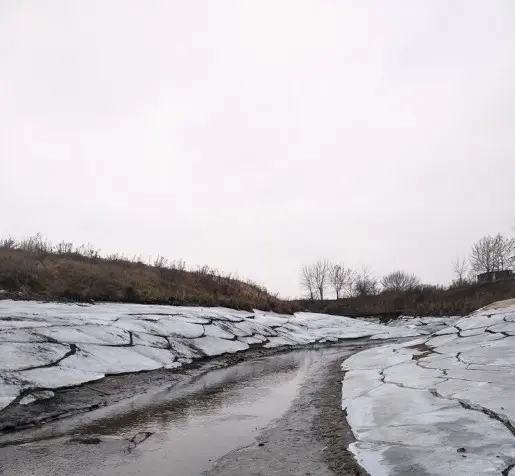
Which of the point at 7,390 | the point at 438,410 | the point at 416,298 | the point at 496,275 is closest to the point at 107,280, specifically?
the point at 7,390

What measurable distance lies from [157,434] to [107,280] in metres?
10.7

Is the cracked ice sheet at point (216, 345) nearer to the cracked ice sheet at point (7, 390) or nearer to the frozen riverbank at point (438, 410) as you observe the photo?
the frozen riverbank at point (438, 410)

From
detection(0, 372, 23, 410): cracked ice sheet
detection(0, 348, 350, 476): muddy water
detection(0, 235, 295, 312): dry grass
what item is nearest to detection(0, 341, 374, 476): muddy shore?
detection(0, 348, 350, 476): muddy water

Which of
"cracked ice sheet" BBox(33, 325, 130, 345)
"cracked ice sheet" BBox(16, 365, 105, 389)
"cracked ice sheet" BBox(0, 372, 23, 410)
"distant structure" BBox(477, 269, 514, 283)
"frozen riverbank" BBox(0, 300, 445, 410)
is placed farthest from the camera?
"distant structure" BBox(477, 269, 514, 283)

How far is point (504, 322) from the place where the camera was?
9.48 metres

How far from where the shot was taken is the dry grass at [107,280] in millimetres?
12141

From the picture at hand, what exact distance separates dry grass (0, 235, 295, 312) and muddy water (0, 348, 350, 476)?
663cm

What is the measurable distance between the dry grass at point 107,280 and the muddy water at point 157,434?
6631mm

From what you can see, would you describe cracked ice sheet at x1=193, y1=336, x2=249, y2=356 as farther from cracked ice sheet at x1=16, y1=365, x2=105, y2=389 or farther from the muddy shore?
cracked ice sheet at x1=16, y1=365, x2=105, y2=389

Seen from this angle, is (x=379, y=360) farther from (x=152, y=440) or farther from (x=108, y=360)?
(x=152, y=440)

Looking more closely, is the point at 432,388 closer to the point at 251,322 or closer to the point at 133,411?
the point at 133,411

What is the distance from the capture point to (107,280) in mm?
14164

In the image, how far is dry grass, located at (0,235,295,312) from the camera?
39.8ft

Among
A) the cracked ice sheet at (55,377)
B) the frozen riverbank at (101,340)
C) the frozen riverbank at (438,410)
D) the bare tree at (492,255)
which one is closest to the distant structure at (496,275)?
the bare tree at (492,255)
